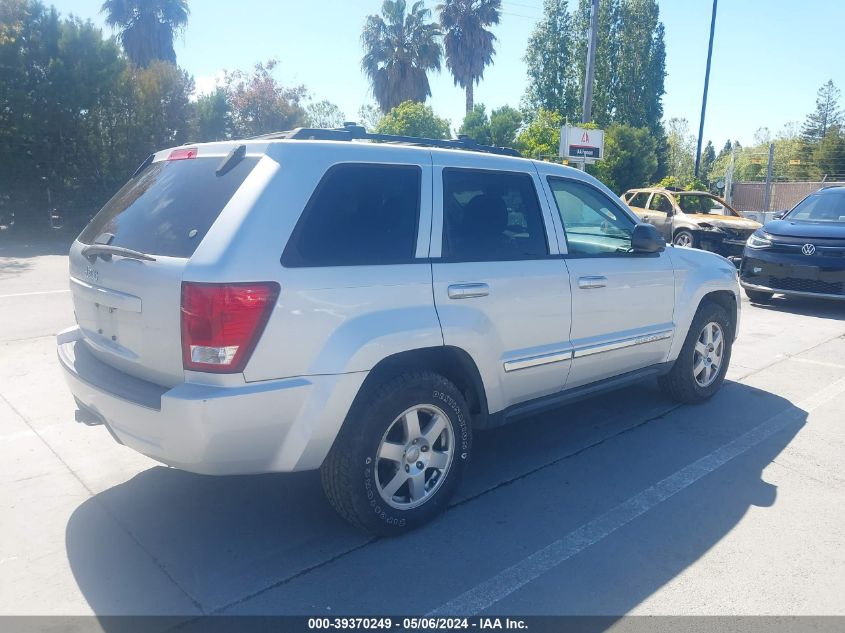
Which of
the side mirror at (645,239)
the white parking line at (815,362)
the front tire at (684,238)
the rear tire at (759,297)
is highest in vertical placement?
the side mirror at (645,239)

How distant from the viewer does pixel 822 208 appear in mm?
10242

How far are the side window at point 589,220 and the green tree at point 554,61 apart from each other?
44.4 meters

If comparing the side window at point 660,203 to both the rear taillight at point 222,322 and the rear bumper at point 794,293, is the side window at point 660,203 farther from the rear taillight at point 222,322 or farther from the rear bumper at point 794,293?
the rear taillight at point 222,322

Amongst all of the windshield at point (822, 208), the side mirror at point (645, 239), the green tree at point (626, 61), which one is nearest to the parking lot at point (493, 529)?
the side mirror at point (645, 239)

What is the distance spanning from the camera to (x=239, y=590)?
9.75ft

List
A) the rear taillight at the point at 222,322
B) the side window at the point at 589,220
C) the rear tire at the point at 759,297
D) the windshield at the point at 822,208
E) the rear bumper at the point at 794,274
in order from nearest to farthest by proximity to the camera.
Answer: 1. the rear taillight at the point at 222,322
2. the side window at the point at 589,220
3. the rear bumper at the point at 794,274
4. the windshield at the point at 822,208
5. the rear tire at the point at 759,297

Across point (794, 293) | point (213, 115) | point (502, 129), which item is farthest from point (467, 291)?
point (502, 129)

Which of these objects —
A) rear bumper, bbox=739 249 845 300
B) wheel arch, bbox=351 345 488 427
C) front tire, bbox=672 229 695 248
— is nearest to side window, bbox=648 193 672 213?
front tire, bbox=672 229 695 248

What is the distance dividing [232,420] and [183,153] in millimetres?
1533

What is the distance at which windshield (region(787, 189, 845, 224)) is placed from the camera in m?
10.0

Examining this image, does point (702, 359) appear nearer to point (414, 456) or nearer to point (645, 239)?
point (645, 239)

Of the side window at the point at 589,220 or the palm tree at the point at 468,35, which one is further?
the palm tree at the point at 468,35

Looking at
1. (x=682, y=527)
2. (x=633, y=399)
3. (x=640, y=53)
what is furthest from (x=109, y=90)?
(x=640, y=53)

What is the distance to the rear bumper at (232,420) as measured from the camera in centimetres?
280
